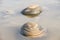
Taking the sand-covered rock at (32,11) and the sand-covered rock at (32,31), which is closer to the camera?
the sand-covered rock at (32,31)

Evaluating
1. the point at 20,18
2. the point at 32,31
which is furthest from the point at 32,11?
the point at 32,31

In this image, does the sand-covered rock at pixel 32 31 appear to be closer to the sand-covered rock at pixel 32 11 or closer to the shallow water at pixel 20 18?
the shallow water at pixel 20 18

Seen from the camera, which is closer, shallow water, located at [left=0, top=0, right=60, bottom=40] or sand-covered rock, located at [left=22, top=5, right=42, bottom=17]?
shallow water, located at [left=0, top=0, right=60, bottom=40]

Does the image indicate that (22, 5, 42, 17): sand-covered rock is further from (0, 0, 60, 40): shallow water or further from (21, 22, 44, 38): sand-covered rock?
(21, 22, 44, 38): sand-covered rock

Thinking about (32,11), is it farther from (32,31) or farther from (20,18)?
(32,31)

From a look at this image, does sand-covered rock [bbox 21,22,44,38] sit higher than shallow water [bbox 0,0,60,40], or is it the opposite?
shallow water [bbox 0,0,60,40]

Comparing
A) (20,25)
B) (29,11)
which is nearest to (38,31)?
(20,25)

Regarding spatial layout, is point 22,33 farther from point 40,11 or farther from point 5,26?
point 40,11

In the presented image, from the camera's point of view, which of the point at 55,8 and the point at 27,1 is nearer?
the point at 55,8

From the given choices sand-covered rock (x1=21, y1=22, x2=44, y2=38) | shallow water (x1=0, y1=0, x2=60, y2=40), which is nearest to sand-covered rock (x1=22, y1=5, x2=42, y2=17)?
shallow water (x1=0, y1=0, x2=60, y2=40)

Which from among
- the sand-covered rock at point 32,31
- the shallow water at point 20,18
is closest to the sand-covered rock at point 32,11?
the shallow water at point 20,18

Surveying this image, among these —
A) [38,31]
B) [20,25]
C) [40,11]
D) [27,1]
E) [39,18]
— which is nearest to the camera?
[38,31]
